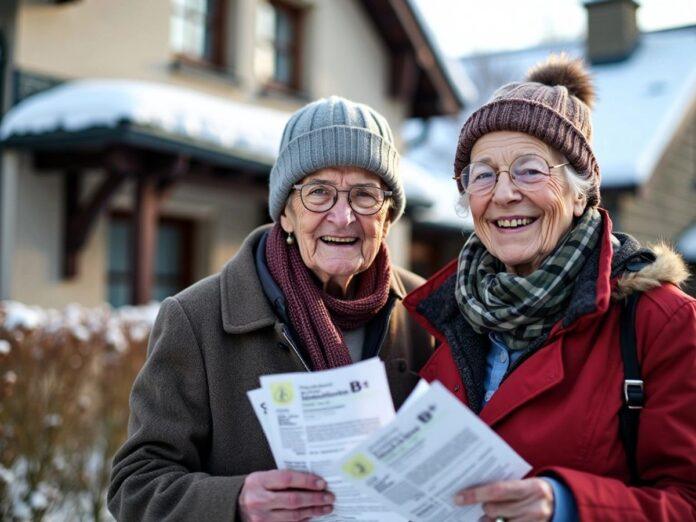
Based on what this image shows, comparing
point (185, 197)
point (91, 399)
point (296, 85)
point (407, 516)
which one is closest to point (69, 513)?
point (91, 399)

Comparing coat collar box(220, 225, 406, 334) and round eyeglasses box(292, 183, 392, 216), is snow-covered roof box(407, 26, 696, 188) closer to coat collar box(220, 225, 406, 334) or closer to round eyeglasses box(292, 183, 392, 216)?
round eyeglasses box(292, 183, 392, 216)

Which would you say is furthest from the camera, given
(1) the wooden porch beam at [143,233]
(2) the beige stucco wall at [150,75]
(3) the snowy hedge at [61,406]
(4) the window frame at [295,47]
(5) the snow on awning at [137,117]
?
(4) the window frame at [295,47]

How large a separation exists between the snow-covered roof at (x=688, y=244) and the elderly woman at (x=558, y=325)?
37.5 ft

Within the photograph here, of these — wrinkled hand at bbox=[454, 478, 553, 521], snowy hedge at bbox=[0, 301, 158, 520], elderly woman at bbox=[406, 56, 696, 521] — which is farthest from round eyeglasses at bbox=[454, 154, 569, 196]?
snowy hedge at bbox=[0, 301, 158, 520]

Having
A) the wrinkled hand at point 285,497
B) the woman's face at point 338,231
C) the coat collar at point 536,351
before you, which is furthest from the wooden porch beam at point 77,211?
the wrinkled hand at point 285,497

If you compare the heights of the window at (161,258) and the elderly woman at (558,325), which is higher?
the window at (161,258)

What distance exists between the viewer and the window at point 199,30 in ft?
31.7

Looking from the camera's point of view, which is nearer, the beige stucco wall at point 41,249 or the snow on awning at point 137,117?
the snow on awning at point 137,117

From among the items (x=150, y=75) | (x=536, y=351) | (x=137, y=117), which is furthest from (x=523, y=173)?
(x=150, y=75)

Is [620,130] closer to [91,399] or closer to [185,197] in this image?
[185,197]

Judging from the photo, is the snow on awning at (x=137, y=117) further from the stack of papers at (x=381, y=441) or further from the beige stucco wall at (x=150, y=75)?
the stack of papers at (x=381, y=441)

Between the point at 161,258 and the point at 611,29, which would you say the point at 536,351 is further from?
the point at 611,29

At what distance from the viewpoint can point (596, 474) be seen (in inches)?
76.4

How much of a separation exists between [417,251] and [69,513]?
32.2ft
